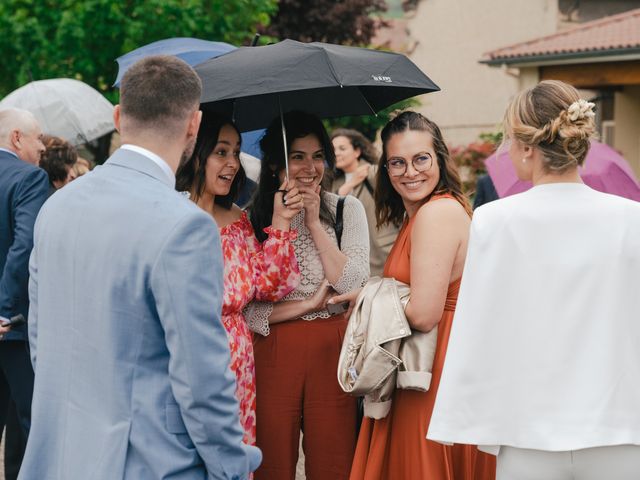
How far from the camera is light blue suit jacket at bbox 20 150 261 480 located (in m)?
2.48

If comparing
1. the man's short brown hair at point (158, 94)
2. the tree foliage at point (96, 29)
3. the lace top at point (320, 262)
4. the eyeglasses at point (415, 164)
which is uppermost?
the tree foliage at point (96, 29)

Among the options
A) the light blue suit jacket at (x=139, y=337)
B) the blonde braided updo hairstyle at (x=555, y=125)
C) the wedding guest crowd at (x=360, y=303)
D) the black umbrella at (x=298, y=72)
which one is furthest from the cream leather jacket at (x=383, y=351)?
the light blue suit jacket at (x=139, y=337)

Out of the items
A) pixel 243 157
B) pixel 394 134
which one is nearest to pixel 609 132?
pixel 243 157

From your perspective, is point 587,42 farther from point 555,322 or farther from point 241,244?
point 555,322

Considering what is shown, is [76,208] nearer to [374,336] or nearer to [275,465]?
[374,336]

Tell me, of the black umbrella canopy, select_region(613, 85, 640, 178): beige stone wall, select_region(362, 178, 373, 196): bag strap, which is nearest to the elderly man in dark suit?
the black umbrella canopy

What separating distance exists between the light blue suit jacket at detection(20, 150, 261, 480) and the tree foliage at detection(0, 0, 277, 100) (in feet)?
33.4

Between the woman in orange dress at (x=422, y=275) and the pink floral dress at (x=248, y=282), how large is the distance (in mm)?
287

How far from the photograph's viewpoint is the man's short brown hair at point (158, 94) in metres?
2.62

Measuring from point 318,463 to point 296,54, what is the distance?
71.2 inches

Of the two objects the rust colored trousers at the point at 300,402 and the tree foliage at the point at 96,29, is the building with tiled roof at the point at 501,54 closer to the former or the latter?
the tree foliage at the point at 96,29

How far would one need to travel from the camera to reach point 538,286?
2.88 metres

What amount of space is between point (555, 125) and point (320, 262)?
1538mm

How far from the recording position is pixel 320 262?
4.23 m
